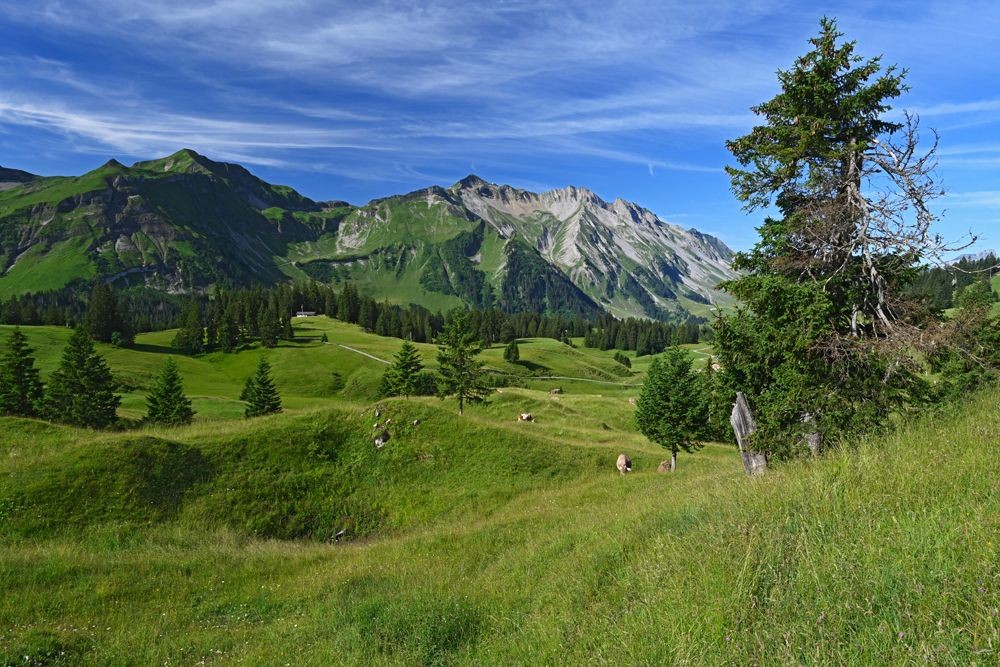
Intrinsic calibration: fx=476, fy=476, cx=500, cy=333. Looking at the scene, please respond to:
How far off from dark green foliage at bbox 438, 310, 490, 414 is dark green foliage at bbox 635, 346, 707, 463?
1823 centimetres

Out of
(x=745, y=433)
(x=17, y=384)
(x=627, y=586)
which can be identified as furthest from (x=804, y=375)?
(x=17, y=384)

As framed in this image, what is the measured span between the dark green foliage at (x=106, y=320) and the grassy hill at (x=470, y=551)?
108945 millimetres

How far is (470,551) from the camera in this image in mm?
15758

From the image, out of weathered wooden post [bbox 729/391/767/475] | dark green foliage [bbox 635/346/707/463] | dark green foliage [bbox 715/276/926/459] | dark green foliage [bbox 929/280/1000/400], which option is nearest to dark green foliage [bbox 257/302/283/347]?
dark green foliage [bbox 635/346/707/463]

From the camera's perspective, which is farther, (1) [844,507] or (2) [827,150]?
(2) [827,150]

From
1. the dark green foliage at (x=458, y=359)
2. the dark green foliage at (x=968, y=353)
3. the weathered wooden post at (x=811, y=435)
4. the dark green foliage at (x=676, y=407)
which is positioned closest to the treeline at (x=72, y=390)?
the dark green foliage at (x=458, y=359)

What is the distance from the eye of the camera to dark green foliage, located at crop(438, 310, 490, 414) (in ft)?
161

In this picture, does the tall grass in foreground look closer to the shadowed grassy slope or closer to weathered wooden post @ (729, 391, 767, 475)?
weathered wooden post @ (729, 391, 767, 475)

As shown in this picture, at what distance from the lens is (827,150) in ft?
45.9

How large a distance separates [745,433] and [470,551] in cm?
934

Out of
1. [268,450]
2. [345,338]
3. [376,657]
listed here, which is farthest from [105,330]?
[376,657]

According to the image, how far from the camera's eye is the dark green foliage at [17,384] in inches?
1866

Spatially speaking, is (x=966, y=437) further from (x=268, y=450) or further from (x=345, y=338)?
(x=345, y=338)

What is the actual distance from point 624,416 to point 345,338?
8899cm
